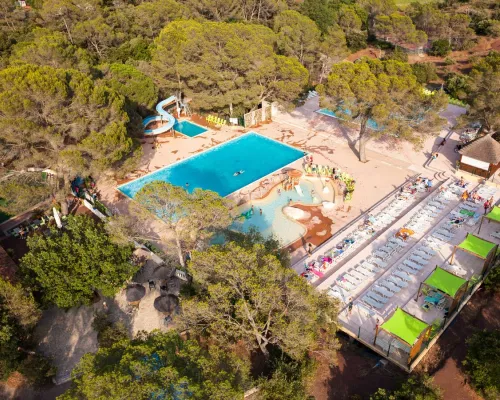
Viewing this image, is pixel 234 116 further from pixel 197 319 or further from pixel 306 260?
pixel 197 319

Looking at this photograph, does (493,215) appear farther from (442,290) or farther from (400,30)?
(400,30)

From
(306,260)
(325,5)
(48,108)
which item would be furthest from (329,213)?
(325,5)

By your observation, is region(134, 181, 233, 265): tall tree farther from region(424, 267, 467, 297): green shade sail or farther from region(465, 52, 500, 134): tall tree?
region(465, 52, 500, 134): tall tree

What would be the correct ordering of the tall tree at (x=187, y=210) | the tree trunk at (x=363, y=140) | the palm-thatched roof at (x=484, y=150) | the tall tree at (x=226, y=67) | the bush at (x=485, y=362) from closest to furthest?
the bush at (x=485, y=362), the tall tree at (x=187, y=210), the palm-thatched roof at (x=484, y=150), the tree trunk at (x=363, y=140), the tall tree at (x=226, y=67)

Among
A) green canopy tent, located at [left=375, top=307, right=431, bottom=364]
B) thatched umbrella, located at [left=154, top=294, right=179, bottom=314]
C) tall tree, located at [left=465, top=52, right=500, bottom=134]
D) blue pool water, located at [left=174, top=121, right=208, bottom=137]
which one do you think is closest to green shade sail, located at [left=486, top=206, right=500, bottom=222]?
tall tree, located at [left=465, top=52, right=500, bottom=134]

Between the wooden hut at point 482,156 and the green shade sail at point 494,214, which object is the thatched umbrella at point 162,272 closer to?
the green shade sail at point 494,214

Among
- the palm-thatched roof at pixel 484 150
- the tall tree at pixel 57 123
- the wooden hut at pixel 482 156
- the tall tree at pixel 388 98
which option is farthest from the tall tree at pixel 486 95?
the tall tree at pixel 57 123
